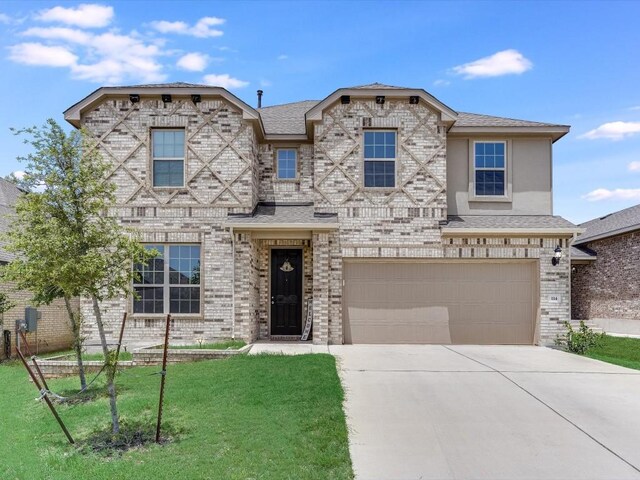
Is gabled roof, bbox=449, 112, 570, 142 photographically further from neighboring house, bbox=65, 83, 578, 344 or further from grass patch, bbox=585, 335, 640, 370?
grass patch, bbox=585, 335, 640, 370

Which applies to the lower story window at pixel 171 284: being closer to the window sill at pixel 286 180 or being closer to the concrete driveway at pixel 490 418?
the window sill at pixel 286 180

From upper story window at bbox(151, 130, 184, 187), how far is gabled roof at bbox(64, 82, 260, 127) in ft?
3.34

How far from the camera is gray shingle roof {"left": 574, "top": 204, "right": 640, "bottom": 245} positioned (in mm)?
19422

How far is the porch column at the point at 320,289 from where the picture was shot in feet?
42.9

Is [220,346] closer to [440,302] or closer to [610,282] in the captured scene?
[440,302]

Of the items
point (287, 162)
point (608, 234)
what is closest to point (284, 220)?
point (287, 162)

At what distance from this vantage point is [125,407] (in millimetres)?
7770

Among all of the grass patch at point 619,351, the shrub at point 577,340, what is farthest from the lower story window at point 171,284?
the grass patch at point 619,351

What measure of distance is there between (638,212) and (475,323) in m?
11.2

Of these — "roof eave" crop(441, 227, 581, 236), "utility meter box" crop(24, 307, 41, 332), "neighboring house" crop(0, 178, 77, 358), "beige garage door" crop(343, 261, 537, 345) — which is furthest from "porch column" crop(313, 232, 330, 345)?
"utility meter box" crop(24, 307, 41, 332)

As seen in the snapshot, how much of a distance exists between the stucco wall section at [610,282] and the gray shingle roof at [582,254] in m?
0.19

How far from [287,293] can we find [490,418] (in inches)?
311

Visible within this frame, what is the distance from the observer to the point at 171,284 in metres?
13.3

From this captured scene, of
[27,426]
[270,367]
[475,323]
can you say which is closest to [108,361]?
[27,426]
